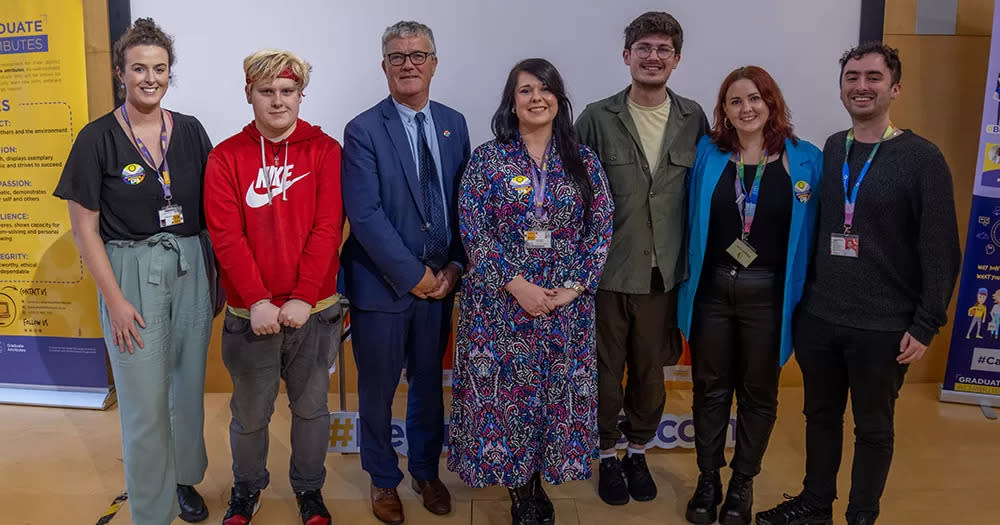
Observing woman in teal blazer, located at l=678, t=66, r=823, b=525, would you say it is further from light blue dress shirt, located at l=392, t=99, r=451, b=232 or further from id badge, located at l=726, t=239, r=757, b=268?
light blue dress shirt, located at l=392, t=99, r=451, b=232

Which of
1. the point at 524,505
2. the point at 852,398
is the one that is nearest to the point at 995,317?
the point at 852,398

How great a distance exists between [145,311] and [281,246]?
1.66ft

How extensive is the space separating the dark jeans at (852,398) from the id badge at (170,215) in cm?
212

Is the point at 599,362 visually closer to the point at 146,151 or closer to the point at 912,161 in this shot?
the point at 912,161

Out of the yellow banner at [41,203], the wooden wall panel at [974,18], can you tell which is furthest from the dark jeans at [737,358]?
the yellow banner at [41,203]

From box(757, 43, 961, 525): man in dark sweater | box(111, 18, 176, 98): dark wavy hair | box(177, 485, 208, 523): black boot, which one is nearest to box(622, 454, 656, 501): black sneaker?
box(757, 43, 961, 525): man in dark sweater

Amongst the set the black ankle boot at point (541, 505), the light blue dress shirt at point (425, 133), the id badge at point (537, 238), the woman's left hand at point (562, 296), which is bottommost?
the black ankle boot at point (541, 505)

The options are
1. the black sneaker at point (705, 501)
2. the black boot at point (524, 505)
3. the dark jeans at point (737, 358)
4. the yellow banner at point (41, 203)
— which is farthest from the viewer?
the yellow banner at point (41, 203)

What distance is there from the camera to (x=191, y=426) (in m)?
2.61

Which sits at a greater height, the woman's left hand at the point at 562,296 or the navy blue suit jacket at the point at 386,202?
the navy blue suit jacket at the point at 386,202

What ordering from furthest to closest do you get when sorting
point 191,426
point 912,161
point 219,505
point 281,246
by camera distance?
point 219,505, point 191,426, point 281,246, point 912,161

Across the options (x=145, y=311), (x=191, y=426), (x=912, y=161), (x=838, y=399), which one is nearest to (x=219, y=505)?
(x=191, y=426)

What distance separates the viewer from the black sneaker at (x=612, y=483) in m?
2.80

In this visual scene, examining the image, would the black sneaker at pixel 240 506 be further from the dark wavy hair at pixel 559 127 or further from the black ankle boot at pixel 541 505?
the dark wavy hair at pixel 559 127
